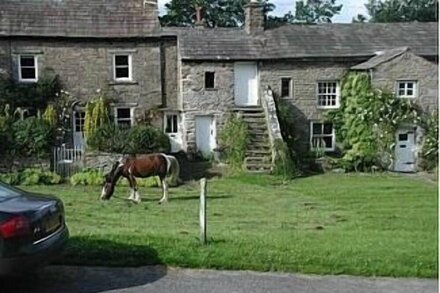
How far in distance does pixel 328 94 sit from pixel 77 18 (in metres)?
13.4

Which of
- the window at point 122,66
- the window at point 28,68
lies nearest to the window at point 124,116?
the window at point 122,66

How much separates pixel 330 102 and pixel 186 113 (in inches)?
288

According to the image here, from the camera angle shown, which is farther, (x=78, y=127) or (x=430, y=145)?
(x=78, y=127)

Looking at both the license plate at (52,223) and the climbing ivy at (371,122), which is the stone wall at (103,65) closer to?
the climbing ivy at (371,122)

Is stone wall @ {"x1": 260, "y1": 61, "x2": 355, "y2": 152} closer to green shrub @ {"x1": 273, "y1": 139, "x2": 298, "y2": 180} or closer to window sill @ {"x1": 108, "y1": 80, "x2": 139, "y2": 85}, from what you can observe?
green shrub @ {"x1": 273, "y1": 139, "x2": 298, "y2": 180}

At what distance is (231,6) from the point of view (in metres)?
66.9

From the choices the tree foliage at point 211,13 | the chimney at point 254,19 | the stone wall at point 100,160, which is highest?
the tree foliage at point 211,13

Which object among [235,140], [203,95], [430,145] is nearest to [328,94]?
[430,145]

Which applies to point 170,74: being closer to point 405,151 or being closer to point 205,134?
point 205,134

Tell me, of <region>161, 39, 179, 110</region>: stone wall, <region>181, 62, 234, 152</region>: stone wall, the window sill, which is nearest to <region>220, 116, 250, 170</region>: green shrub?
<region>181, 62, 234, 152</region>: stone wall

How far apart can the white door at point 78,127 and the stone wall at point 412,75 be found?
14.3 m

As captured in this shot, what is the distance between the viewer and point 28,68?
102ft

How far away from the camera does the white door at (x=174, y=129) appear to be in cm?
3189

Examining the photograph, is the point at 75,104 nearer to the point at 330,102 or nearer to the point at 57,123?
the point at 57,123
